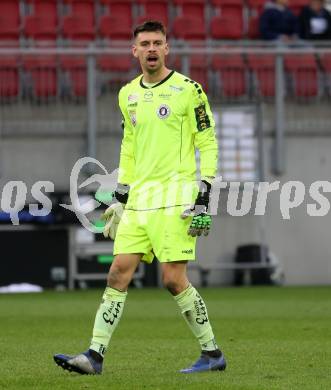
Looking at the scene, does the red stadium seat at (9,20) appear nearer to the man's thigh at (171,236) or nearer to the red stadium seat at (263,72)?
the red stadium seat at (263,72)

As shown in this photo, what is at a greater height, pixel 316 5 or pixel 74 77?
pixel 316 5

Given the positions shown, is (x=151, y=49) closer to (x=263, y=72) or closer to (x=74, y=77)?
(x=74, y=77)

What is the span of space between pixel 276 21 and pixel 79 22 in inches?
129

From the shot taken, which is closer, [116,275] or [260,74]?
[116,275]

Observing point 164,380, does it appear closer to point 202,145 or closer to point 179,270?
point 179,270

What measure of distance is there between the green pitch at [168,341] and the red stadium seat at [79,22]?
17.1ft

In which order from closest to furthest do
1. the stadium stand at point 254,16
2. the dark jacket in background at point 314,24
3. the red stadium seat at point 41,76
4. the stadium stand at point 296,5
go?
the red stadium seat at point 41,76 → the dark jacket in background at point 314,24 → the stadium stand at point 254,16 → the stadium stand at point 296,5

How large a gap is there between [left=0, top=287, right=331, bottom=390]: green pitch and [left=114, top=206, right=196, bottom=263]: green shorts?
0.76m

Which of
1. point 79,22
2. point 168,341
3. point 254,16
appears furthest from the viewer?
point 254,16

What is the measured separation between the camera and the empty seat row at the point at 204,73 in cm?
1878

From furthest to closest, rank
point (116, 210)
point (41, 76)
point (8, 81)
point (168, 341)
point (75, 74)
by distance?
point (75, 74), point (41, 76), point (8, 81), point (168, 341), point (116, 210)

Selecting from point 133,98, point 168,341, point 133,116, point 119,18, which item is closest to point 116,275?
point 133,116

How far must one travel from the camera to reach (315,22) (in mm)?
19906

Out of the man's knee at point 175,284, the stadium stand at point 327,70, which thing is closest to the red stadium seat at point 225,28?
the stadium stand at point 327,70
